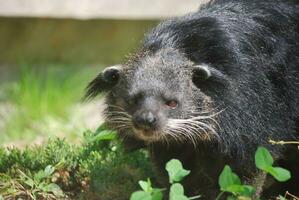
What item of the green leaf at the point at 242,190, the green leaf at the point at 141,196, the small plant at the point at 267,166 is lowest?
the green leaf at the point at 141,196

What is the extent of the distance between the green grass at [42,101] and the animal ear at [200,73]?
11.6ft

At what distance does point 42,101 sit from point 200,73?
415 cm

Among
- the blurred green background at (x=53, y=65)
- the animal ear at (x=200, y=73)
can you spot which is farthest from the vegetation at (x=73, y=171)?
the blurred green background at (x=53, y=65)

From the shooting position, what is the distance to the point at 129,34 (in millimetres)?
8977

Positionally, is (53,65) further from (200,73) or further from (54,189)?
(200,73)

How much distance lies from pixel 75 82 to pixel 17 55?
689 millimetres

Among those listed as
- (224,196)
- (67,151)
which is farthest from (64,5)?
(224,196)

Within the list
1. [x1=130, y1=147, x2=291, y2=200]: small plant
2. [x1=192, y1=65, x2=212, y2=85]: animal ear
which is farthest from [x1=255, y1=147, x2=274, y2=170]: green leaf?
[x1=192, y1=65, x2=212, y2=85]: animal ear

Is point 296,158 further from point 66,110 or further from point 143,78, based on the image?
point 66,110

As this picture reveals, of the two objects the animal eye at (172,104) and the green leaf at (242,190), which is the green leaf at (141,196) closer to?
the green leaf at (242,190)

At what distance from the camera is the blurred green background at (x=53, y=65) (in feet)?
27.5

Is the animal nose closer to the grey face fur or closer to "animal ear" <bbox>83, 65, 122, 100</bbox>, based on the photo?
the grey face fur

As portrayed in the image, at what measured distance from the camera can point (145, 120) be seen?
14.3ft

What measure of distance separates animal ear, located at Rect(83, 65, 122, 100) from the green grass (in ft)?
10.2
